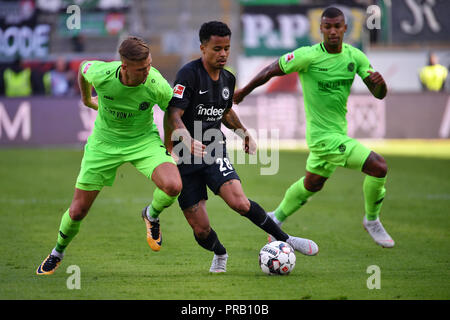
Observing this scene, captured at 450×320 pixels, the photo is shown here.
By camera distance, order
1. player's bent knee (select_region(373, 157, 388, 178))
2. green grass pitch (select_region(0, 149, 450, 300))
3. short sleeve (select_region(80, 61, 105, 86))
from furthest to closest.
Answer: player's bent knee (select_region(373, 157, 388, 178))
short sleeve (select_region(80, 61, 105, 86))
green grass pitch (select_region(0, 149, 450, 300))

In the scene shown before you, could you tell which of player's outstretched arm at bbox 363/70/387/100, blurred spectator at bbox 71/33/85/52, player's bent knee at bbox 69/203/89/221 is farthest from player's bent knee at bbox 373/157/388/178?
blurred spectator at bbox 71/33/85/52

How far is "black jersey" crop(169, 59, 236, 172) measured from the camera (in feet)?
21.6

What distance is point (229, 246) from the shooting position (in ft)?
27.0

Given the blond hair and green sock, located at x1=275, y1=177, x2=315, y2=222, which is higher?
the blond hair

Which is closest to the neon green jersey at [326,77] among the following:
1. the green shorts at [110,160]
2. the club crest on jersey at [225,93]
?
the club crest on jersey at [225,93]

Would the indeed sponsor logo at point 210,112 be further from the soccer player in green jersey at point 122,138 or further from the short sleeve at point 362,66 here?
the short sleeve at point 362,66

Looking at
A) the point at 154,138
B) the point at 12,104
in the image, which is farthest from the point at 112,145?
the point at 12,104

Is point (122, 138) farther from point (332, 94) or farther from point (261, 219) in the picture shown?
point (332, 94)

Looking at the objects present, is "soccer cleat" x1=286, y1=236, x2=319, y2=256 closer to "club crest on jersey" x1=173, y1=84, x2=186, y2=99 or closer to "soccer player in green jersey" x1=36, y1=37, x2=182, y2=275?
"soccer player in green jersey" x1=36, y1=37, x2=182, y2=275

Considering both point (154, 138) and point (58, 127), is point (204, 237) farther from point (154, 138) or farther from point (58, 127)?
point (58, 127)

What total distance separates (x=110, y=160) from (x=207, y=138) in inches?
34.1

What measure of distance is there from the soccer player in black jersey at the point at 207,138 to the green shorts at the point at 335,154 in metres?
1.36

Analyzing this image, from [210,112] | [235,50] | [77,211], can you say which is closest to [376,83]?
[210,112]

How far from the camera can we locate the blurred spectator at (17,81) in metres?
22.9
